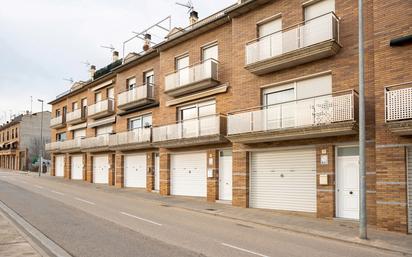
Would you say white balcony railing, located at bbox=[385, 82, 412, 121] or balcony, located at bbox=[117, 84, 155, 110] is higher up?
balcony, located at bbox=[117, 84, 155, 110]

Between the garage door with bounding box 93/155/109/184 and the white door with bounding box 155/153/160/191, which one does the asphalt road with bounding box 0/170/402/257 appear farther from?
the garage door with bounding box 93/155/109/184

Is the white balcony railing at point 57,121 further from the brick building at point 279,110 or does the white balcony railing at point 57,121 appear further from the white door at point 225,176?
the white door at point 225,176

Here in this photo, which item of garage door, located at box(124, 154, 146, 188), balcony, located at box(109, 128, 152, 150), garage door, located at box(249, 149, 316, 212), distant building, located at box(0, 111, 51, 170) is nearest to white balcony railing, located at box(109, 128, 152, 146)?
balcony, located at box(109, 128, 152, 150)

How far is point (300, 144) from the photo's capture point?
14.2 meters

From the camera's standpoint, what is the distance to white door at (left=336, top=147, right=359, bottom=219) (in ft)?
41.2

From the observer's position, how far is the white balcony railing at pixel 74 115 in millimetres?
33031

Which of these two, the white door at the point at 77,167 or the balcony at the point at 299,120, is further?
the white door at the point at 77,167

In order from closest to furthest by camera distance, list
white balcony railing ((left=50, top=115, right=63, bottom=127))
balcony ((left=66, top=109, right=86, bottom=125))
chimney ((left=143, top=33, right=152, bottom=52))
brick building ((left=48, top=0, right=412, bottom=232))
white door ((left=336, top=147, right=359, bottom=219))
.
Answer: brick building ((left=48, top=0, right=412, bottom=232)), white door ((left=336, top=147, right=359, bottom=219)), chimney ((left=143, top=33, right=152, bottom=52)), balcony ((left=66, top=109, right=86, bottom=125)), white balcony railing ((left=50, top=115, right=63, bottom=127))

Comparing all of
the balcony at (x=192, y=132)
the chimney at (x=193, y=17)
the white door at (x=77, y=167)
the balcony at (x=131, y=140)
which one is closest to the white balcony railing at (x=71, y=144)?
the white door at (x=77, y=167)

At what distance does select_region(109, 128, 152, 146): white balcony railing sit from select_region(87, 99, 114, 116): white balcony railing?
3.09 metres

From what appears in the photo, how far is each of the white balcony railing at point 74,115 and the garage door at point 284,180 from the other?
71.6 feet

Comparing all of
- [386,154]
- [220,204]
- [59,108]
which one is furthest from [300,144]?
[59,108]

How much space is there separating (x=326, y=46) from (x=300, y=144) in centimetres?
386

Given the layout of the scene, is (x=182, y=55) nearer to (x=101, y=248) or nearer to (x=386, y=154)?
(x=386, y=154)
